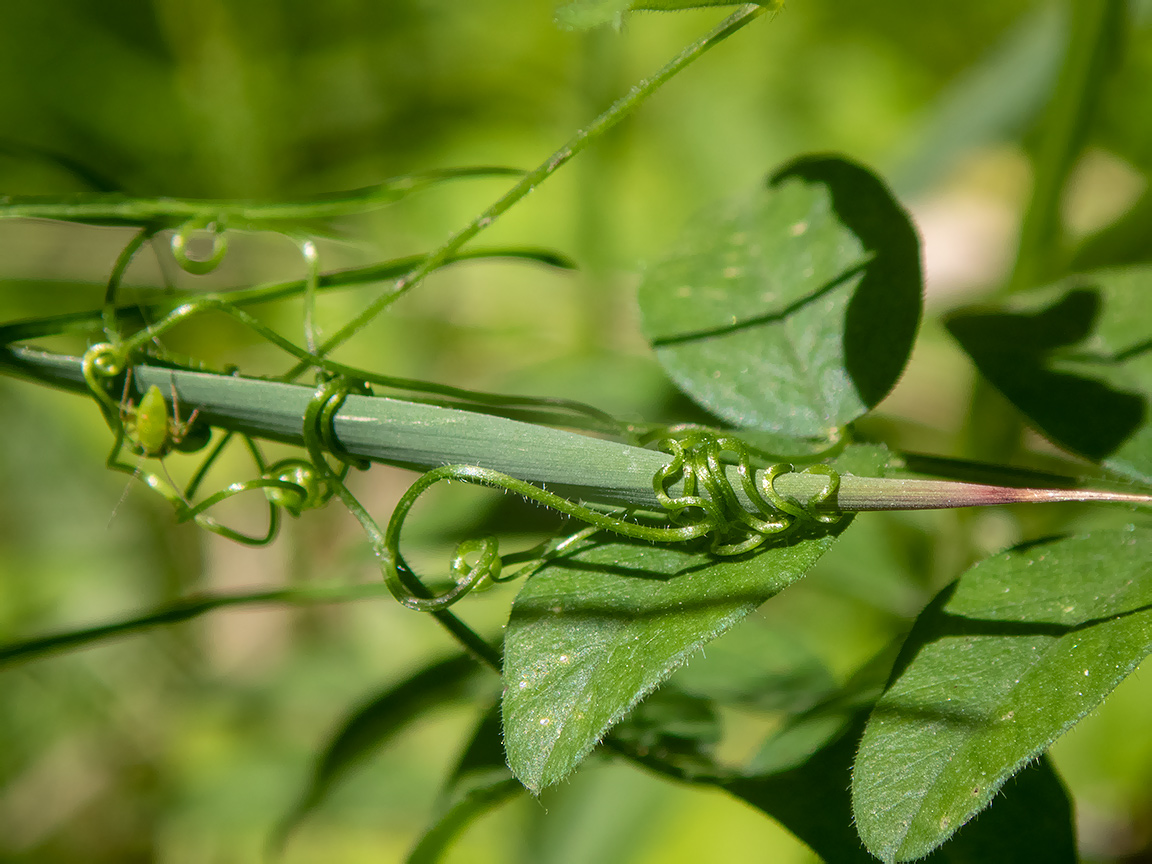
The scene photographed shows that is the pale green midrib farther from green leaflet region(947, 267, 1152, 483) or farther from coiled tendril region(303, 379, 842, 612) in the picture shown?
green leaflet region(947, 267, 1152, 483)

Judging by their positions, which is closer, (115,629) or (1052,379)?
(1052,379)

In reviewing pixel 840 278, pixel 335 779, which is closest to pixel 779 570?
pixel 840 278

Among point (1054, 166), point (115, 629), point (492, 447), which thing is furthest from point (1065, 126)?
point (115, 629)

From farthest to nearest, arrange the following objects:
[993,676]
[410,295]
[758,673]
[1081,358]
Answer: [410,295] → [758,673] → [1081,358] → [993,676]

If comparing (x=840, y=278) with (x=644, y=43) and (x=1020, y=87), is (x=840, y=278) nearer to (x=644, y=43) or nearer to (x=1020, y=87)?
(x=1020, y=87)

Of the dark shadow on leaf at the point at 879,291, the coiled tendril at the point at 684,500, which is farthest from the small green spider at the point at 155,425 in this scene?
the dark shadow on leaf at the point at 879,291

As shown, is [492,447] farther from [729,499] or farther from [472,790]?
[472,790]
